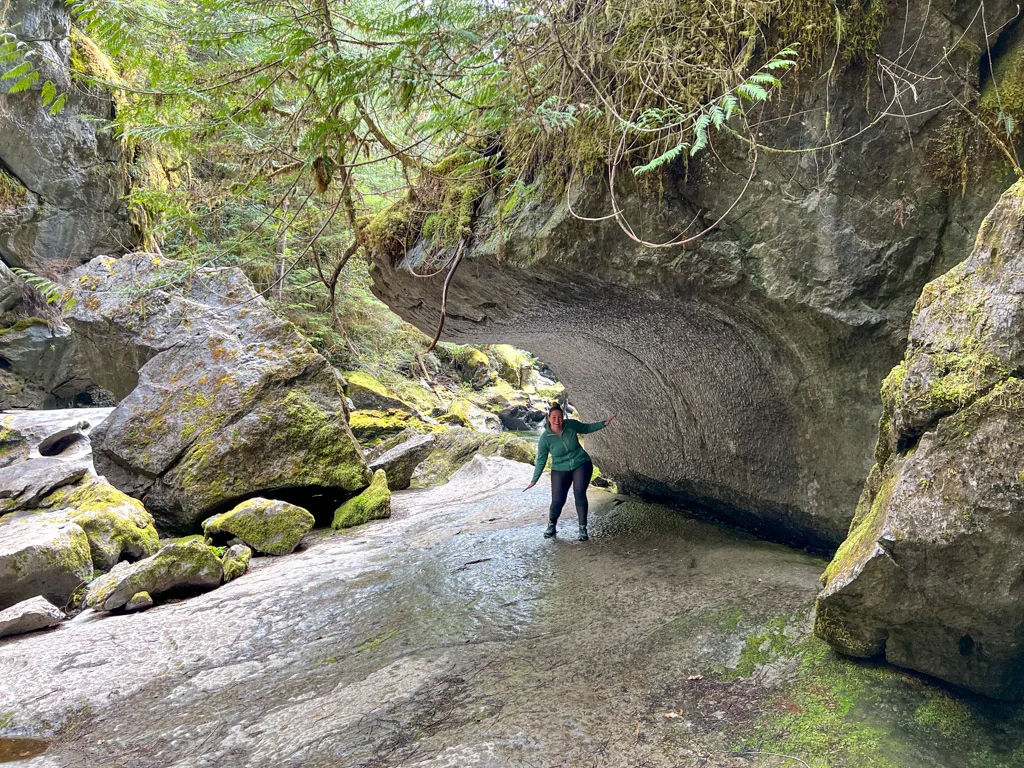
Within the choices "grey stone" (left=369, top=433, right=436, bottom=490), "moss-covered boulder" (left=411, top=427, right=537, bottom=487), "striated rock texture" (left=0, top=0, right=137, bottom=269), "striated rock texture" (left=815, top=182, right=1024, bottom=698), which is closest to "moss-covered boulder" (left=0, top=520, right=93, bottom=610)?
"grey stone" (left=369, top=433, right=436, bottom=490)

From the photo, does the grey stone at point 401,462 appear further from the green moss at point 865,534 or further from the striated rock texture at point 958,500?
the striated rock texture at point 958,500

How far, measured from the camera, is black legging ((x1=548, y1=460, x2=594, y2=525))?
21.2ft

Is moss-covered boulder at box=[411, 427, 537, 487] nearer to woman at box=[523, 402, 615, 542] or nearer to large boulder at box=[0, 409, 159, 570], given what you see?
large boulder at box=[0, 409, 159, 570]

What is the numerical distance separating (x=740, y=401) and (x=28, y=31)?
67.2ft

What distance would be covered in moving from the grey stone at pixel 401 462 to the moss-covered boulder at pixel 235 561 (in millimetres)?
4845

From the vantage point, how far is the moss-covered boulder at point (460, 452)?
13.1 meters

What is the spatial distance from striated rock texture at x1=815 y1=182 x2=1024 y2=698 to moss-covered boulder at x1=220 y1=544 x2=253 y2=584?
5.98m


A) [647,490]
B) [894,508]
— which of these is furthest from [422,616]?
[647,490]

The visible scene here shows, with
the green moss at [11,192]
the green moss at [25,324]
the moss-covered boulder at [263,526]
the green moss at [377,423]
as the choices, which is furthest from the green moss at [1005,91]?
the green moss at [11,192]

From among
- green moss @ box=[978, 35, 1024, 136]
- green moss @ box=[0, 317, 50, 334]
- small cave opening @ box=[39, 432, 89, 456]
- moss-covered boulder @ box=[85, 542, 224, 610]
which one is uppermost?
green moss @ box=[0, 317, 50, 334]

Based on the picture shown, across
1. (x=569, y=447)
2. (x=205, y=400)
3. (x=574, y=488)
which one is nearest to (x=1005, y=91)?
(x=569, y=447)

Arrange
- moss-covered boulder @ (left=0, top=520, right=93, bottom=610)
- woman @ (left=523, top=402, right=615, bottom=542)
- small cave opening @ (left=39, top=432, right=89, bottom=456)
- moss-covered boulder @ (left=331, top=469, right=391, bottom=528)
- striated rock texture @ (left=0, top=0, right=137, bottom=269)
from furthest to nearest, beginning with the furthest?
striated rock texture @ (left=0, top=0, right=137, bottom=269) → small cave opening @ (left=39, top=432, right=89, bottom=456) → moss-covered boulder @ (left=331, top=469, right=391, bottom=528) → woman @ (left=523, top=402, right=615, bottom=542) → moss-covered boulder @ (left=0, top=520, right=93, bottom=610)

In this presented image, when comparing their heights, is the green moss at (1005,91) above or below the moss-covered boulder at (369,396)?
above

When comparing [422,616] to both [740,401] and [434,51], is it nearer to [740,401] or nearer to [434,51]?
[740,401]
